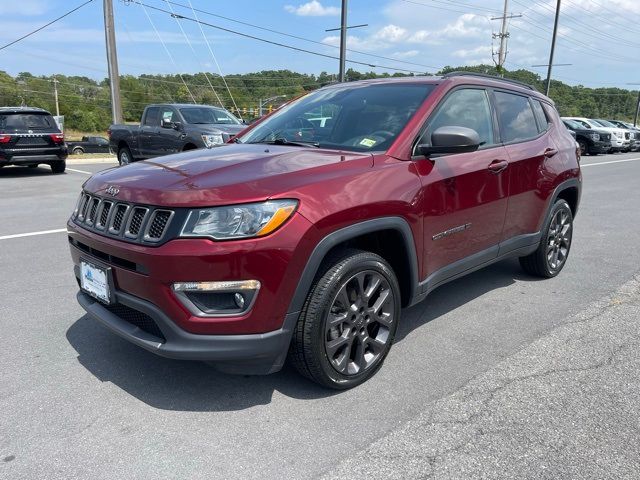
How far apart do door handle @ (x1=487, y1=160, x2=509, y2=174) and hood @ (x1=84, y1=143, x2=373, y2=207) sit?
122cm

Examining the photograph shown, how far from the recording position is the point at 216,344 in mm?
2592

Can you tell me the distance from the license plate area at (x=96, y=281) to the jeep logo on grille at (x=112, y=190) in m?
0.40

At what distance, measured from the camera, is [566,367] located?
3.34m

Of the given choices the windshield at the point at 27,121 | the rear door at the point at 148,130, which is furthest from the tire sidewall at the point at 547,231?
the windshield at the point at 27,121

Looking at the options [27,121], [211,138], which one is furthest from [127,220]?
[27,121]

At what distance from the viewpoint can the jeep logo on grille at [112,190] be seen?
9.55 ft

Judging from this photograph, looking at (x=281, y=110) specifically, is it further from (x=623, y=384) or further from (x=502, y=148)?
(x=623, y=384)

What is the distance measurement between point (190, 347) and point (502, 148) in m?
2.86

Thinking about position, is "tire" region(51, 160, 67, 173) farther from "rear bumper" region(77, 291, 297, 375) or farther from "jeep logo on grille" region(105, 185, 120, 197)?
"rear bumper" region(77, 291, 297, 375)

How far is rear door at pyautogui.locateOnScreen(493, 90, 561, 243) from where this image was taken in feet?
14.0

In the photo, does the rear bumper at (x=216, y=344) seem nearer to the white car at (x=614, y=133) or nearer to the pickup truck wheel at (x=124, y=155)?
the pickup truck wheel at (x=124, y=155)

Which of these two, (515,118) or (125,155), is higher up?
(515,118)

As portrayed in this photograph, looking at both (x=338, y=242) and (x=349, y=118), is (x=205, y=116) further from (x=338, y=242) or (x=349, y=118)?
(x=338, y=242)

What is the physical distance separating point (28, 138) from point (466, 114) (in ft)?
39.8
